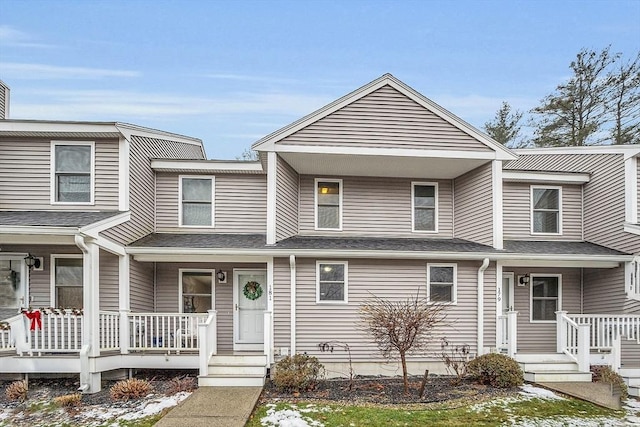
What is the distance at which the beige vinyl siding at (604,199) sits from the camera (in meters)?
11.8

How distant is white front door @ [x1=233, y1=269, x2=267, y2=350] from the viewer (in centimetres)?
1150

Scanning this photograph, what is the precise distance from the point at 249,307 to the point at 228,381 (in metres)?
2.84

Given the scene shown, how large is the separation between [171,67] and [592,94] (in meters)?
21.6

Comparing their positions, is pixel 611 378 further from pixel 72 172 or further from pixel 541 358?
pixel 72 172

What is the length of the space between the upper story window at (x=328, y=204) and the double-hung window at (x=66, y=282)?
5843mm

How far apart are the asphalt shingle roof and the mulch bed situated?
16.1ft

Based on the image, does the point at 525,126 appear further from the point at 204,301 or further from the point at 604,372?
the point at 204,301

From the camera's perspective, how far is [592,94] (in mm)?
21469

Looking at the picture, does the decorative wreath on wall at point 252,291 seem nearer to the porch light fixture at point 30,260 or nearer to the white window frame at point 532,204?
the porch light fixture at point 30,260

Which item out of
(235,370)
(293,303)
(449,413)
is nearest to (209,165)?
(293,303)

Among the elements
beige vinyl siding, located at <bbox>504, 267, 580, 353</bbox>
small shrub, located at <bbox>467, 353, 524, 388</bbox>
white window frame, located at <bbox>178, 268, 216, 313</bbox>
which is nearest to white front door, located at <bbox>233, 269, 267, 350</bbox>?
white window frame, located at <bbox>178, 268, 216, 313</bbox>

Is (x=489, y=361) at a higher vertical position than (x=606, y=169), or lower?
lower

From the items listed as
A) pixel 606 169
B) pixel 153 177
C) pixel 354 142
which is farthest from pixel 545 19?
pixel 153 177

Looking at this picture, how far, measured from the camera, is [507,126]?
86.3 feet
